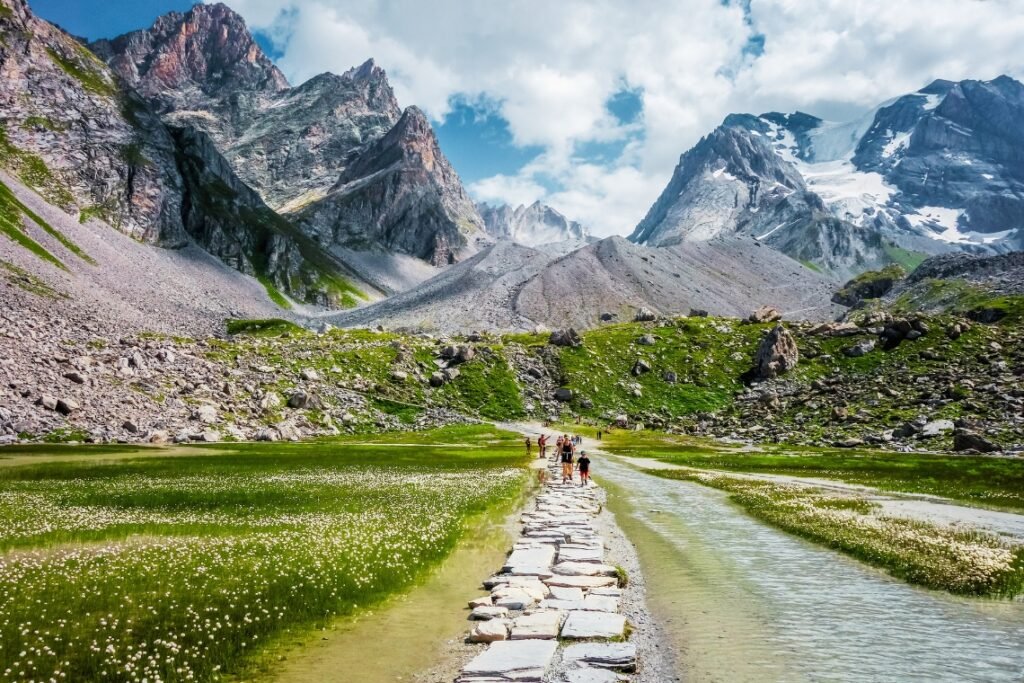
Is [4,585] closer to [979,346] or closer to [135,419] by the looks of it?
[135,419]

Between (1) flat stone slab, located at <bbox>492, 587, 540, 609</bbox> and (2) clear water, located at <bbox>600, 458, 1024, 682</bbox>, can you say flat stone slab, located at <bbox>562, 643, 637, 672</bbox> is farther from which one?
(1) flat stone slab, located at <bbox>492, 587, 540, 609</bbox>

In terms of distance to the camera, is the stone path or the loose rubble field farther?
the stone path

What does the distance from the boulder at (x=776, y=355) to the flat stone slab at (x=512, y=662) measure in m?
144

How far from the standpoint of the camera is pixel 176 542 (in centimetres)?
2006

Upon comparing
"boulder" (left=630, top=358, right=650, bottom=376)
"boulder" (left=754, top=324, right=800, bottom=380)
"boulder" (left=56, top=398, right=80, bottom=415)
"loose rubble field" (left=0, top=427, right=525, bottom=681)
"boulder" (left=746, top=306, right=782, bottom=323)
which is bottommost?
"loose rubble field" (left=0, top=427, right=525, bottom=681)

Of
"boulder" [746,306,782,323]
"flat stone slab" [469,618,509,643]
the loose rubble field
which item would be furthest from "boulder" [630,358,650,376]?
"flat stone slab" [469,618,509,643]

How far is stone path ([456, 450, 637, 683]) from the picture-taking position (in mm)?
11414

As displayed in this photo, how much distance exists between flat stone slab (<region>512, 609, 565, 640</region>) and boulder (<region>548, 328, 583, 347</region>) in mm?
148613

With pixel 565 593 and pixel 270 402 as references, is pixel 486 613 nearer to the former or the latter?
pixel 565 593

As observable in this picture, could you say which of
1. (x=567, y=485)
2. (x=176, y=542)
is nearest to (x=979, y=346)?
(x=567, y=485)

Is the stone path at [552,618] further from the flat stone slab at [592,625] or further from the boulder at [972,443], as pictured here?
the boulder at [972,443]

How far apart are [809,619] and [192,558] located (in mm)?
16593

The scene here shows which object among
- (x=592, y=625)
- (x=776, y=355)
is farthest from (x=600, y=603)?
(x=776, y=355)

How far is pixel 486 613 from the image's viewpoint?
1474 cm
